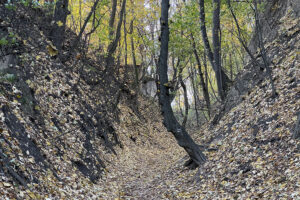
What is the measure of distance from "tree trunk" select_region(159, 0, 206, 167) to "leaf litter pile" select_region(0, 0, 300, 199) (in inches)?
18.9

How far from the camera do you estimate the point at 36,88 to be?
9.12 m

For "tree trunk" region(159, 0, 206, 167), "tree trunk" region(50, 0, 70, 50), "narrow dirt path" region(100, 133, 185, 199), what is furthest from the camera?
"tree trunk" region(50, 0, 70, 50)

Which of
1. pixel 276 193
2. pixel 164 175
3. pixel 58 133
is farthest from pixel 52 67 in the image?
pixel 276 193

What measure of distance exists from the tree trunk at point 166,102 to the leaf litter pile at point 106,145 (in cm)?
48

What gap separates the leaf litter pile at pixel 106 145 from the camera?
18.5ft

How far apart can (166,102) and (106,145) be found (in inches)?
179

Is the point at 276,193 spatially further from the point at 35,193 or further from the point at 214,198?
the point at 35,193

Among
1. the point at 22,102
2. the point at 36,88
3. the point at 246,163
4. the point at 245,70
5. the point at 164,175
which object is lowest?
the point at 164,175

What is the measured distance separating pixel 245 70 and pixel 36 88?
31.3ft

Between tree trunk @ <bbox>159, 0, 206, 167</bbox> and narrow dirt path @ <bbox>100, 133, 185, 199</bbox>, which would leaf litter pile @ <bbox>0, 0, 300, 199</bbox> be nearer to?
narrow dirt path @ <bbox>100, 133, 185, 199</bbox>

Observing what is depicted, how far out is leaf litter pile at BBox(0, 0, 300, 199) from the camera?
563cm

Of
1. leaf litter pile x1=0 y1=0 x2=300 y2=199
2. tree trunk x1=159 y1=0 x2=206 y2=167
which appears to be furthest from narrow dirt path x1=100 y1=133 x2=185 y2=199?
tree trunk x1=159 y1=0 x2=206 y2=167

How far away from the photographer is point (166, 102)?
8523 millimetres

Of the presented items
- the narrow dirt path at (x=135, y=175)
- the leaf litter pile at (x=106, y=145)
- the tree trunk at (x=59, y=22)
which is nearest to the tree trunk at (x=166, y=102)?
the leaf litter pile at (x=106, y=145)
